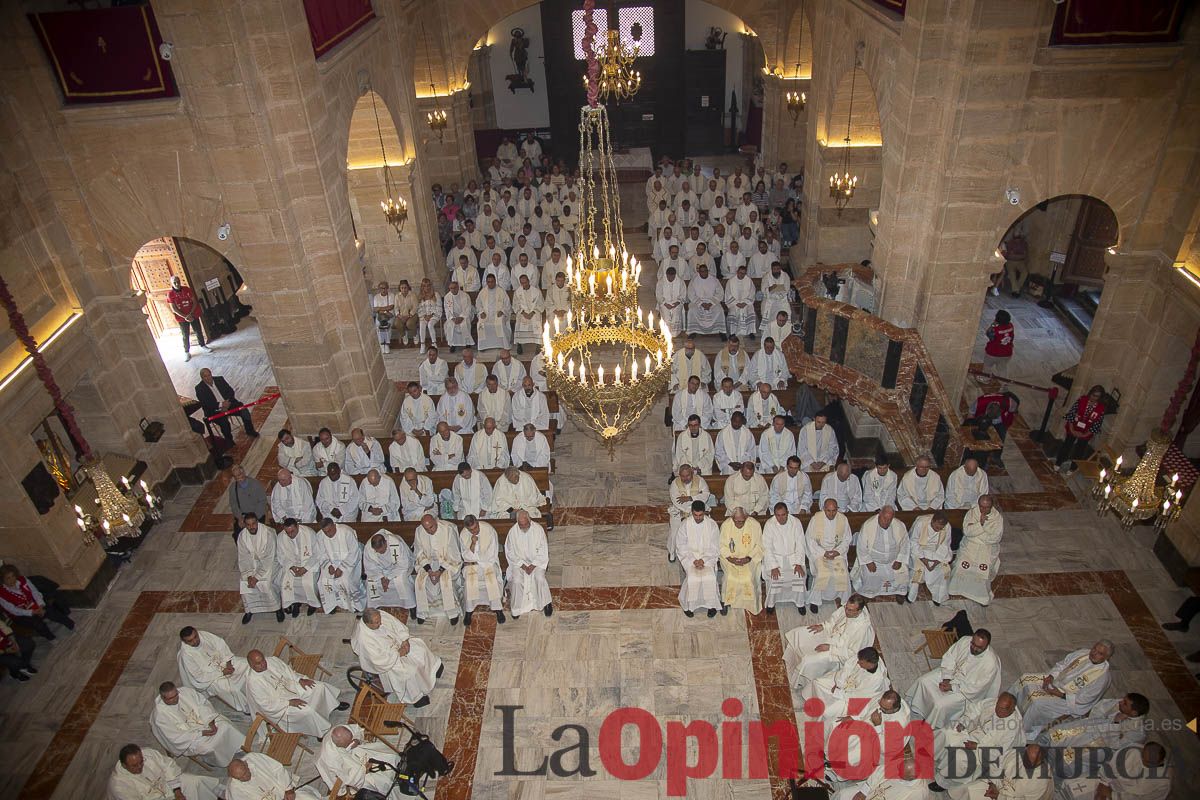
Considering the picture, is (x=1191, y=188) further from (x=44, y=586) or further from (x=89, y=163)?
(x=44, y=586)

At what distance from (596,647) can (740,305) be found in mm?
8488

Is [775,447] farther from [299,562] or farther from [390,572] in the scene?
[299,562]

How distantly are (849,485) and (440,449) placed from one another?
20.1ft

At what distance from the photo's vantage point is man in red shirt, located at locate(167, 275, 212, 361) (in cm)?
1734

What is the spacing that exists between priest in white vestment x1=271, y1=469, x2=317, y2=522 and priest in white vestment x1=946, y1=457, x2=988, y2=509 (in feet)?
29.9

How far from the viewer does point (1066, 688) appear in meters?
9.06

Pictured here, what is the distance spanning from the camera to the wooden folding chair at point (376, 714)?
30.7 feet

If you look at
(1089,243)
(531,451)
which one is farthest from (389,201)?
(1089,243)

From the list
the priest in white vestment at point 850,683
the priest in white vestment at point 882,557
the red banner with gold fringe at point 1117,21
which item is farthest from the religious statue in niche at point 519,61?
the priest in white vestment at point 850,683

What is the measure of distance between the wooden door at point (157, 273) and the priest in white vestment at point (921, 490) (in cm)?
1510

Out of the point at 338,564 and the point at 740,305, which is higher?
the point at 740,305

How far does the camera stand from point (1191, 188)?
1116 centimetres

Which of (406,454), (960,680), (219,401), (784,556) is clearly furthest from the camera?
(219,401)

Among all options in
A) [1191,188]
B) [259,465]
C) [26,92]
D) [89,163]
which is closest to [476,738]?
[259,465]
